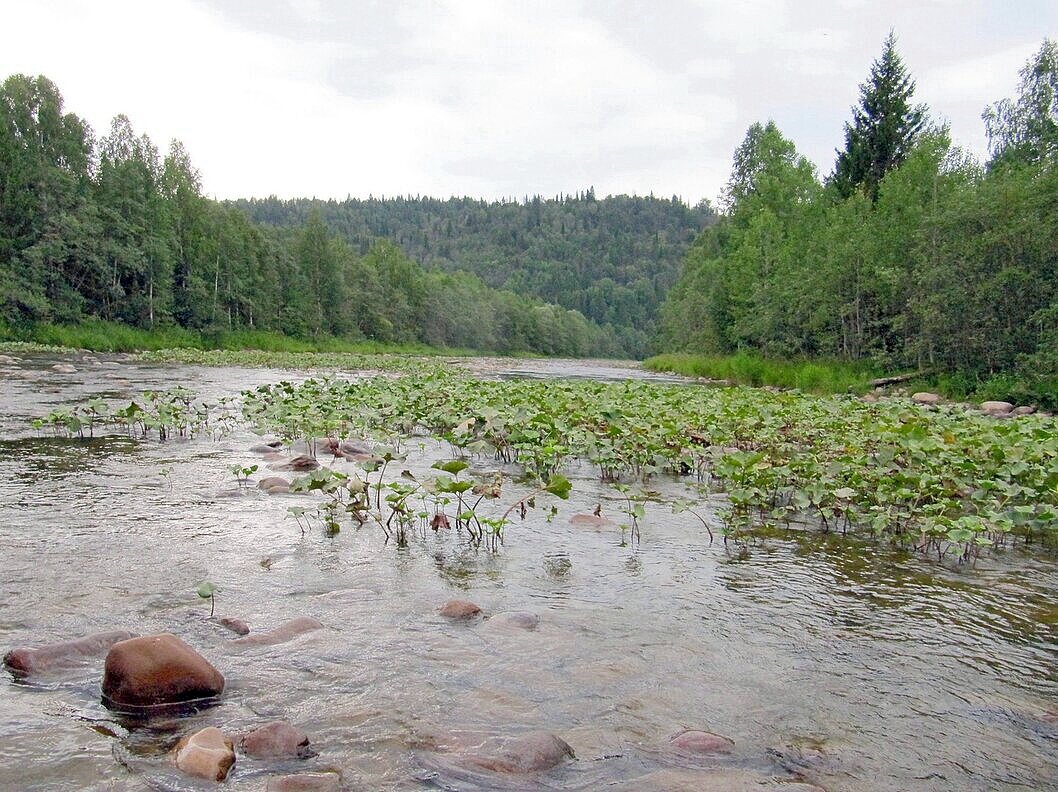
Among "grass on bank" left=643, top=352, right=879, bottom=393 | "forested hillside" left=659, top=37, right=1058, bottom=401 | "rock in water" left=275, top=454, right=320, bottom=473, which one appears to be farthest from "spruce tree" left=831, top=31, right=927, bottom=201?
"rock in water" left=275, top=454, right=320, bottom=473

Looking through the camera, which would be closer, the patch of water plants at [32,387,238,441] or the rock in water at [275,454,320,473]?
the rock in water at [275,454,320,473]

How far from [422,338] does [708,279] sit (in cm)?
5301

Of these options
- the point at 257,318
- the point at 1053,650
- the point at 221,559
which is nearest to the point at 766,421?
the point at 1053,650

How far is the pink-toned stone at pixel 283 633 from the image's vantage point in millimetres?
4117

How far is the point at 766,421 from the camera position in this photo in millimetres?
11695

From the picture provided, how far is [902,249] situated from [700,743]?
28.6 meters

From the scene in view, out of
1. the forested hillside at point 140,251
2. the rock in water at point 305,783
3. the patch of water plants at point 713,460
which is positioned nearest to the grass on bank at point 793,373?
the patch of water plants at point 713,460

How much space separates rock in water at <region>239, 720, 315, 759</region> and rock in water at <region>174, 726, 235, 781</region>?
7cm

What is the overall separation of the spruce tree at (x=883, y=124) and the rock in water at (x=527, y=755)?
4490 cm

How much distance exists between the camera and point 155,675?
11.0 ft

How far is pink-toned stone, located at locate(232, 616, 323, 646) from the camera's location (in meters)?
4.12

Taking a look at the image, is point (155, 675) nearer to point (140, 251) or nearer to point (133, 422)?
point (133, 422)

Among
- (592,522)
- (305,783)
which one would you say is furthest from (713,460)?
(305,783)

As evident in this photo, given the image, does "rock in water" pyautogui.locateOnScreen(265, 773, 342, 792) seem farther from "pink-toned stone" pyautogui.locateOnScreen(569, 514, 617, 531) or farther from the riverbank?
the riverbank
